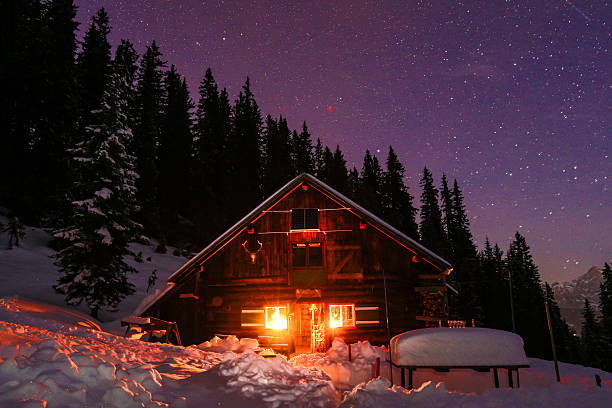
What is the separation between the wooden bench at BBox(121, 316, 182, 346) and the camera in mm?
14070

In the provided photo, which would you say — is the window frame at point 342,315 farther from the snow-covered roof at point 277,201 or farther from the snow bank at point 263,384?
the snow bank at point 263,384

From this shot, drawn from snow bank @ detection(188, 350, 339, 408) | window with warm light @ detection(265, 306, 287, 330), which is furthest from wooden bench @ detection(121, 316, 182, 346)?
snow bank @ detection(188, 350, 339, 408)

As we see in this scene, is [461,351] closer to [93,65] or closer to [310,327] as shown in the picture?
[310,327]

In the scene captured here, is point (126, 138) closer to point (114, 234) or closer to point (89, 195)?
point (89, 195)

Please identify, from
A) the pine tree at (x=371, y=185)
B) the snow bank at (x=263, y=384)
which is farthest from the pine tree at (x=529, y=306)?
the snow bank at (x=263, y=384)

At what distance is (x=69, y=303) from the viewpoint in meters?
16.5

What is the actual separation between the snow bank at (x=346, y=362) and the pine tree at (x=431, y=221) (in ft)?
125

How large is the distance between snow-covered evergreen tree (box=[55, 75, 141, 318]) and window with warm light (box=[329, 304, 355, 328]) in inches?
398

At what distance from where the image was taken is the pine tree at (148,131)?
36.5 meters

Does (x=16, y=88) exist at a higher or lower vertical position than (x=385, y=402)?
higher

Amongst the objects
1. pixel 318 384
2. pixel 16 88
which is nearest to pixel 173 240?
pixel 16 88

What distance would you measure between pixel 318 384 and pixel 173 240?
3366cm

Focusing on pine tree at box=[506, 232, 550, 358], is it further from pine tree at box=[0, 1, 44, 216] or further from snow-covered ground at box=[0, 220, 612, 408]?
pine tree at box=[0, 1, 44, 216]

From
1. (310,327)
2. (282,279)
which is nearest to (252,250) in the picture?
(282,279)
